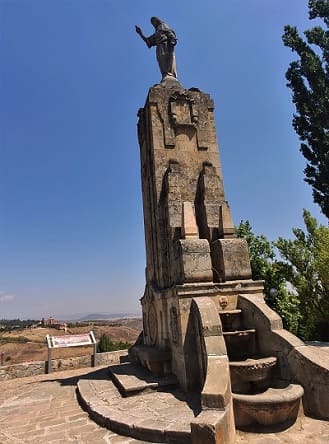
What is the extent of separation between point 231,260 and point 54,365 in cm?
869

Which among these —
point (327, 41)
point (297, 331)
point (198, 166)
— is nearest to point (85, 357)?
point (198, 166)

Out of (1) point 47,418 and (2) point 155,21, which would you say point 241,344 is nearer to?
(1) point 47,418

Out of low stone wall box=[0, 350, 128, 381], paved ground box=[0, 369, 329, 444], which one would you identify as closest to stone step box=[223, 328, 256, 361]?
paved ground box=[0, 369, 329, 444]

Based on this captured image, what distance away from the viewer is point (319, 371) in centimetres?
504

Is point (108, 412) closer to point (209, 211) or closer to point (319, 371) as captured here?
point (319, 371)

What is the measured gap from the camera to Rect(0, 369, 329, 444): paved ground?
4.51 metres

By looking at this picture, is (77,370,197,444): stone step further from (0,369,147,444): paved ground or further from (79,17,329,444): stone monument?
(0,369,147,444): paved ground

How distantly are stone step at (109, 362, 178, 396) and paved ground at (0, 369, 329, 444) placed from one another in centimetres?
87

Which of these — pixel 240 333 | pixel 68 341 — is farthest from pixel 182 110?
pixel 68 341

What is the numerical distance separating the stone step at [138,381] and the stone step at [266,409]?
199 cm

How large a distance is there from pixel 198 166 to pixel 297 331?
10625mm

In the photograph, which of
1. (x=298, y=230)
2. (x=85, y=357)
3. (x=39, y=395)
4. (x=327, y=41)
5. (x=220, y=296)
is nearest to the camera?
(x=220, y=296)

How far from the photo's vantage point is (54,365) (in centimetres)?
1213

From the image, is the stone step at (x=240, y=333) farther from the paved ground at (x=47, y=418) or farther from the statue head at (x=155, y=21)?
the statue head at (x=155, y=21)
